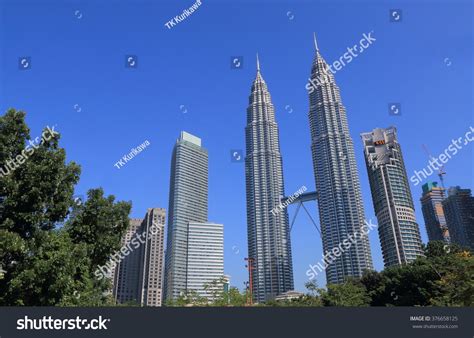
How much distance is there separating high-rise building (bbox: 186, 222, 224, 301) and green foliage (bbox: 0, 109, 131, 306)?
157697 millimetres

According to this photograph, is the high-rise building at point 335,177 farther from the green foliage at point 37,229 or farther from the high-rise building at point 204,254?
the green foliage at point 37,229

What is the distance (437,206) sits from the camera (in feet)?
642

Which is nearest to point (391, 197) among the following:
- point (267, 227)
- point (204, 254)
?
point (267, 227)

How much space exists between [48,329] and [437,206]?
216 metres

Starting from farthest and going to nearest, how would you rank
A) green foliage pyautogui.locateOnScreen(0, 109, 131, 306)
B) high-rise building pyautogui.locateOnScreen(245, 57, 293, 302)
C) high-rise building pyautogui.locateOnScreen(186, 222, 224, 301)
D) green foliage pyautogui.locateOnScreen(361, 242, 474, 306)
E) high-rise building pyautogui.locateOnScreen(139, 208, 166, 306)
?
high-rise building pyautogui.locateOnScreen(245, 57, 293, 302), high-rise building pyautogui.locateOnScreen(186, 222, 224, 301), high-rise building pyautogui.locateOnScreen(139, 208, 166, 306), green foliage pyautogui.locateOnScreen(361, 242, 474, 306), green foliage pyautogui.locateOnScreen(0, 109, 131, 306)

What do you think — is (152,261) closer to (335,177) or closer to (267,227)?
(267,227)

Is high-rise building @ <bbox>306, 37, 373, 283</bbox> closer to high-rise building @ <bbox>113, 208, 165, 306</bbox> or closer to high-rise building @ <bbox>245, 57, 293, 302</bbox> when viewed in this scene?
high-rise building @ <bbox>245, 57, 293, 302</bbox>

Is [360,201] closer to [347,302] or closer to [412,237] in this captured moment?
[412,237]

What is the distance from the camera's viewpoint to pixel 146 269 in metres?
157

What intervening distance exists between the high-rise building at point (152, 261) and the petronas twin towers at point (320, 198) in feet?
139

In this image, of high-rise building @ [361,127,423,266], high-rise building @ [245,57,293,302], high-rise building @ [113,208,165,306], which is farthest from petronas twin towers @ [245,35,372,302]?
high-rise building @ [113,208,165,306]

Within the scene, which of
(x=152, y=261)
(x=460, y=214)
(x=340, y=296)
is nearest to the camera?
(x=340, y=296)

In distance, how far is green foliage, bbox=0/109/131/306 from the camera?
608 inches

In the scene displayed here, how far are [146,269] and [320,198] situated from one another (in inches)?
3212
